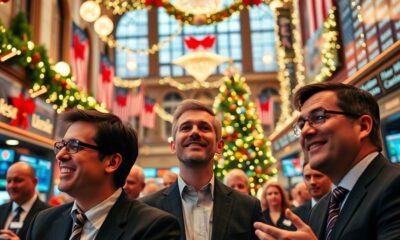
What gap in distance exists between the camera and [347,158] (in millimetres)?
2047

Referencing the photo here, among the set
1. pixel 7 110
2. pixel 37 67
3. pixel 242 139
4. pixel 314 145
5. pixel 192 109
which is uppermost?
pixel 37 67

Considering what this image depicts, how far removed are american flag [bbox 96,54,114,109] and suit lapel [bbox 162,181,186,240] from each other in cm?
1138

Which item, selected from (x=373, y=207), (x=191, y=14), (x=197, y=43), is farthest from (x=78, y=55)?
(x=373, y=207)

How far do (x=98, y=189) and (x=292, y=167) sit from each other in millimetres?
14617

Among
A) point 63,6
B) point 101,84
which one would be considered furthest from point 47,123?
point 63,6

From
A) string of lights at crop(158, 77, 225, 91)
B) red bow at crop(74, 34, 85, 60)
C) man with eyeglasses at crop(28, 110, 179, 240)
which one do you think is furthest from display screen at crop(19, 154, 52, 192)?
string of lights at crop(158, 77, 225, 91)

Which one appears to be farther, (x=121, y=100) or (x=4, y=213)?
(x=121, y=100)

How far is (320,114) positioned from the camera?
210cm

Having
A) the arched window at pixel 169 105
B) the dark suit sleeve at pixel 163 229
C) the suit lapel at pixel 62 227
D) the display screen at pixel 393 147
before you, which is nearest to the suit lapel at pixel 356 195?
the dark suit sleeve at pixel 163 229

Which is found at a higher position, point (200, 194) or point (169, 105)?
point (169, 105)

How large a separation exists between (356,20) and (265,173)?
13.2 feet

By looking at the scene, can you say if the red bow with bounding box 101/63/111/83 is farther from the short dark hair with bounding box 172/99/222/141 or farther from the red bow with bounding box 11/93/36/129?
the short dark hair with bounding box 172/99/222/141

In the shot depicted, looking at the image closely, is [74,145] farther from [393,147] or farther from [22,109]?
[22,109]

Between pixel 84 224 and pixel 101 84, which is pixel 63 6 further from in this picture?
pixel 84 224
